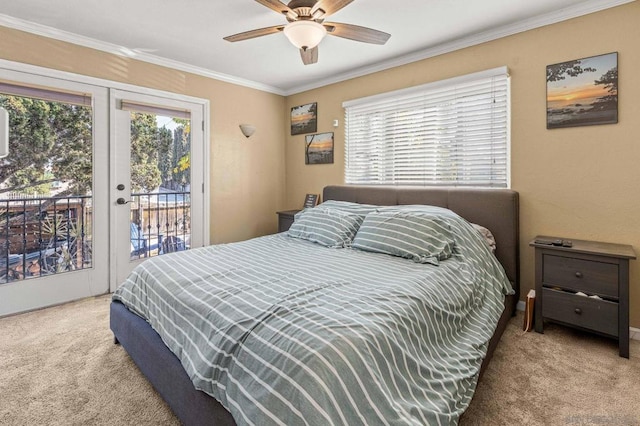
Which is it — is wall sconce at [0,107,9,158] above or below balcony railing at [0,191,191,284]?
above

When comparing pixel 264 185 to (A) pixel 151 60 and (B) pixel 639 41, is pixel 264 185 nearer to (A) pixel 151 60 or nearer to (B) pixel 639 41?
(A) pixel 151 60

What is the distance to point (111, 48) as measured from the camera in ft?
10.4

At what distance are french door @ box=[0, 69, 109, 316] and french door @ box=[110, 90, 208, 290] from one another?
0.13 meters

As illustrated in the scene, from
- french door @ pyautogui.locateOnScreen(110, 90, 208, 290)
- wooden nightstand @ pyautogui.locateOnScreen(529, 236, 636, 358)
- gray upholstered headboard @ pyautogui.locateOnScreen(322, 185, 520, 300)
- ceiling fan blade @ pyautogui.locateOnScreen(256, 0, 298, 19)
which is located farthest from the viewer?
french door @ pyautogui.locateOnScreen(110, 90, 208, 290)

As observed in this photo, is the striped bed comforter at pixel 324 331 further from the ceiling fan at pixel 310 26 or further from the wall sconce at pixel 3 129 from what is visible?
the ceiling fan at pixel 310 26

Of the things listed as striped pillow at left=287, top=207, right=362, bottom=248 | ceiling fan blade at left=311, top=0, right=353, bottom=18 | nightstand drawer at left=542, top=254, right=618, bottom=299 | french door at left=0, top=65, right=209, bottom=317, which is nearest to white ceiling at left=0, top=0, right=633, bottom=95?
french door at left=0, top=65, right=209, bottom=317

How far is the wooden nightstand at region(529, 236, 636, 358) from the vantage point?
2.09 metres

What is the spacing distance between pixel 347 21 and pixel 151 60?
215 centimetres

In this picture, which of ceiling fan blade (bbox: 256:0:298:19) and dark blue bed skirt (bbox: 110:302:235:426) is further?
ceiling fan blade (bbox: 256:0:298:19)

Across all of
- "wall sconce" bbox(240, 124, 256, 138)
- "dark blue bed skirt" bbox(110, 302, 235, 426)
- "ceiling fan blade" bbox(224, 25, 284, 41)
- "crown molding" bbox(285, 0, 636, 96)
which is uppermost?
"crown molding" bbox(285, 0, 636, 96)

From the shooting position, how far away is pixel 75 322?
2646 mm

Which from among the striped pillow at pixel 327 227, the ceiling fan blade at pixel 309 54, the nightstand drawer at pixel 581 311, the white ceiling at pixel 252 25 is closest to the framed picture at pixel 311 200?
the striped pillow at pixel 327 227

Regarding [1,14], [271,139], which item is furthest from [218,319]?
[271,139]

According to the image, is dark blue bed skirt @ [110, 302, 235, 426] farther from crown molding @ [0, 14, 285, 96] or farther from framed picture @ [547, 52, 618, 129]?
framed picture @ [547, 52, 618, 129]
